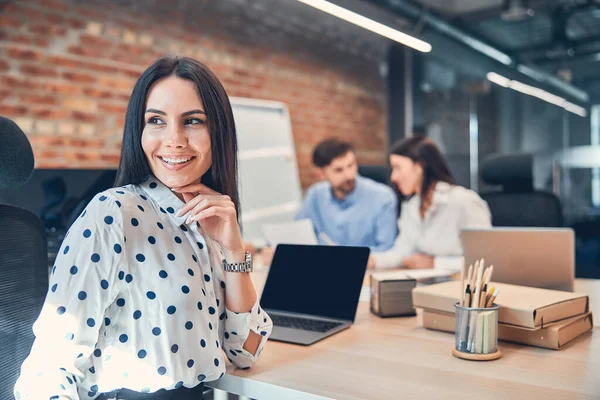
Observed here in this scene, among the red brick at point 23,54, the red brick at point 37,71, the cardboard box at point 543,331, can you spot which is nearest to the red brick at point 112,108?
the red brick at point 37,71

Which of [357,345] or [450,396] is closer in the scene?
[450,396]

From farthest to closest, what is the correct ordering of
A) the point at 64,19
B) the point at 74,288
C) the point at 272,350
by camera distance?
the point at 64,19, the point at 272,350, the point at 74,288

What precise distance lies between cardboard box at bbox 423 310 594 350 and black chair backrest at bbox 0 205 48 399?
1040 mm

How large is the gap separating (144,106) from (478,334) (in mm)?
930

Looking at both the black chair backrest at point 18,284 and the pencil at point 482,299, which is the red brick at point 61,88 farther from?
the pencil at point 482,299

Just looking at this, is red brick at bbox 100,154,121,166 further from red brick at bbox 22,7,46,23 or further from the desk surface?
the desk surface

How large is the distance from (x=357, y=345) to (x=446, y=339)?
25cm

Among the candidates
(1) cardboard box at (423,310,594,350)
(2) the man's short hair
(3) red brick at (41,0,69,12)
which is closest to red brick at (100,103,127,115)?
(3) red brick at (41,0,69,12)

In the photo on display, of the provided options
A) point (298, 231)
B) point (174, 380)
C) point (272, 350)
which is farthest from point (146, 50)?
point (174, 380)

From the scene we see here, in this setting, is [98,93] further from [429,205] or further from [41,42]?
[429,205]

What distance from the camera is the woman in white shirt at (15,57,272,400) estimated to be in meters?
0.99

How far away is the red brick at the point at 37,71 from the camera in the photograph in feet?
10.9

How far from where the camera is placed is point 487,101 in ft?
18.9

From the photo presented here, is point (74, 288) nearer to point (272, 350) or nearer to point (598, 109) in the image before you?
point (272, 350)
